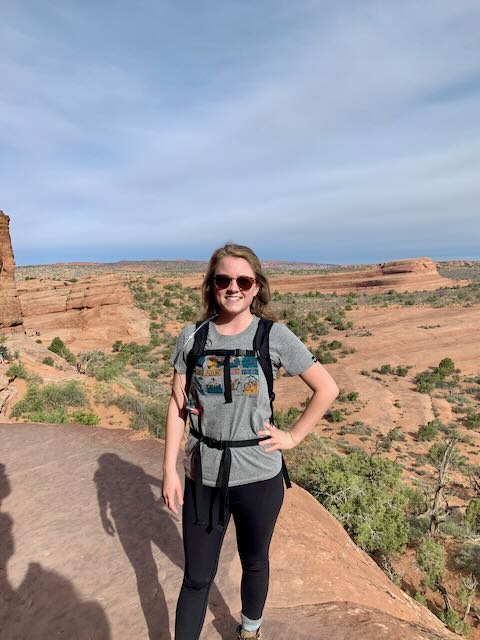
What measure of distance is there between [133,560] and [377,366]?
1806 centimetres

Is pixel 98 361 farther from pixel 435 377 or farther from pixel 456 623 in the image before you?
pixel 456 623

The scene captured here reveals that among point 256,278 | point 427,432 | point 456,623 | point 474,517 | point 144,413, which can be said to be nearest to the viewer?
A: point 256,278

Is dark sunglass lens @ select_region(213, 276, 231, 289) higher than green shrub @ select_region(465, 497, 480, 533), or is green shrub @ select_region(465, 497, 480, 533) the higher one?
dark sunglass lens @ select_region(213, 276, 231, 289)

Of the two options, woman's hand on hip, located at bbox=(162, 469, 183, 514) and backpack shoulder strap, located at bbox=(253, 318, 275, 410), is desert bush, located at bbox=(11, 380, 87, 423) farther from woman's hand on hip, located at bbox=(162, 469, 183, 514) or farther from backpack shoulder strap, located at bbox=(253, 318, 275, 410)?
backpack shoulder strap, located at bbox=(253, 318, 275, 410)

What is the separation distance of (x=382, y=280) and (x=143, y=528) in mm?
46567

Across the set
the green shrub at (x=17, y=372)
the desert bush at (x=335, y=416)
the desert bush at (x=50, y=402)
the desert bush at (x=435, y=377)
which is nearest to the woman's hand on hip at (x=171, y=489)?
the desert bush at (x=50, y=402)

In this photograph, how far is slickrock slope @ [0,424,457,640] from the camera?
8.22ft

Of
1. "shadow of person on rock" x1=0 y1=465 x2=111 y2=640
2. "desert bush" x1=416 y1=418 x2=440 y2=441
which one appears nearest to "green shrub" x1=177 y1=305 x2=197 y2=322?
"desert bush" x1=416 y1=418 x2=440 y2=441

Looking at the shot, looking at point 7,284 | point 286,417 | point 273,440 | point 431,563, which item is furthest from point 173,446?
point 7,284

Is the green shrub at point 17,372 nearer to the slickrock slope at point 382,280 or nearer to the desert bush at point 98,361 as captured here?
the desert bush at point 98,361

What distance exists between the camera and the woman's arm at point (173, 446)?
1.87 metres

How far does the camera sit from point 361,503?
5.80 m

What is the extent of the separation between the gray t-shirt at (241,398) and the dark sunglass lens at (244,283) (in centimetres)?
18

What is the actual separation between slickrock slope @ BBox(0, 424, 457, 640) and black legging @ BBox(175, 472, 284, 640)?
70cm
